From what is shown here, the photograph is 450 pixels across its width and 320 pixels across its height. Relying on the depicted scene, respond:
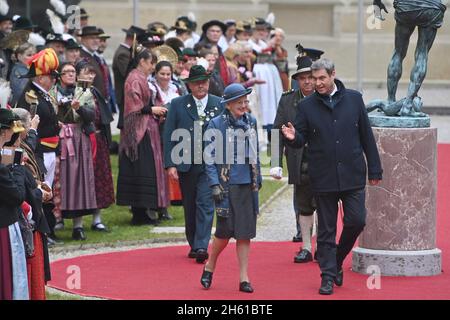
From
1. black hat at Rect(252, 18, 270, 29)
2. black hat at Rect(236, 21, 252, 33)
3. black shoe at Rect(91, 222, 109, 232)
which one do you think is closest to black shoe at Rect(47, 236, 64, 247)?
black shoe at Rect(91, 222, 109, 232)

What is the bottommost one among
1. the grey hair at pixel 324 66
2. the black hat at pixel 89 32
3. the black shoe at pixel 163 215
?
the black shoe at pixel 163 215

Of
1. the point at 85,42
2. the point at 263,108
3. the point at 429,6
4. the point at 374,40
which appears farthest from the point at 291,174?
the point at 374,40

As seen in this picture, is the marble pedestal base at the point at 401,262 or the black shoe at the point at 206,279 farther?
the marble pedestal base at the point at 401,262

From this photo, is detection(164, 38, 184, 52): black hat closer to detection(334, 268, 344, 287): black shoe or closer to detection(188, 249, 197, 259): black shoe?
detection(188, 249, 197, 259): black shoe

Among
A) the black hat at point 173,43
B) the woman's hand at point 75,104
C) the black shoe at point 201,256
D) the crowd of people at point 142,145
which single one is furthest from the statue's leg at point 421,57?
the black hat at point 173,43

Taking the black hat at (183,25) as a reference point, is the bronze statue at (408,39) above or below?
above

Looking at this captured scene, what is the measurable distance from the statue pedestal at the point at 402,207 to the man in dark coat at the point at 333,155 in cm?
65

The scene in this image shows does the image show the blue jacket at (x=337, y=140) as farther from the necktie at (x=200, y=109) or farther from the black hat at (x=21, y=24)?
the black hat at (x=21, y=24)

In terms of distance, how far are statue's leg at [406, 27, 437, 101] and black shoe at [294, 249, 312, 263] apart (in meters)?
1.70

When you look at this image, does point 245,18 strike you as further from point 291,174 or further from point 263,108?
point 291,174

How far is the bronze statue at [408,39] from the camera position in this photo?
12.2m

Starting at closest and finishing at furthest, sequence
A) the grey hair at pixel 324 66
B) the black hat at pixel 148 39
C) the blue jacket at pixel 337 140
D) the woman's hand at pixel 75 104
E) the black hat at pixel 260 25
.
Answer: the blue jacket at pixel 337 140
the grey hair at pixel 324 66
the woman's hand at pixel 75 104
the black hat at pixel 148 39
the black hat at pixel 260 25

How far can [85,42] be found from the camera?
61.5 feet

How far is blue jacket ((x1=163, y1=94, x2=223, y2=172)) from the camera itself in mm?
13086
